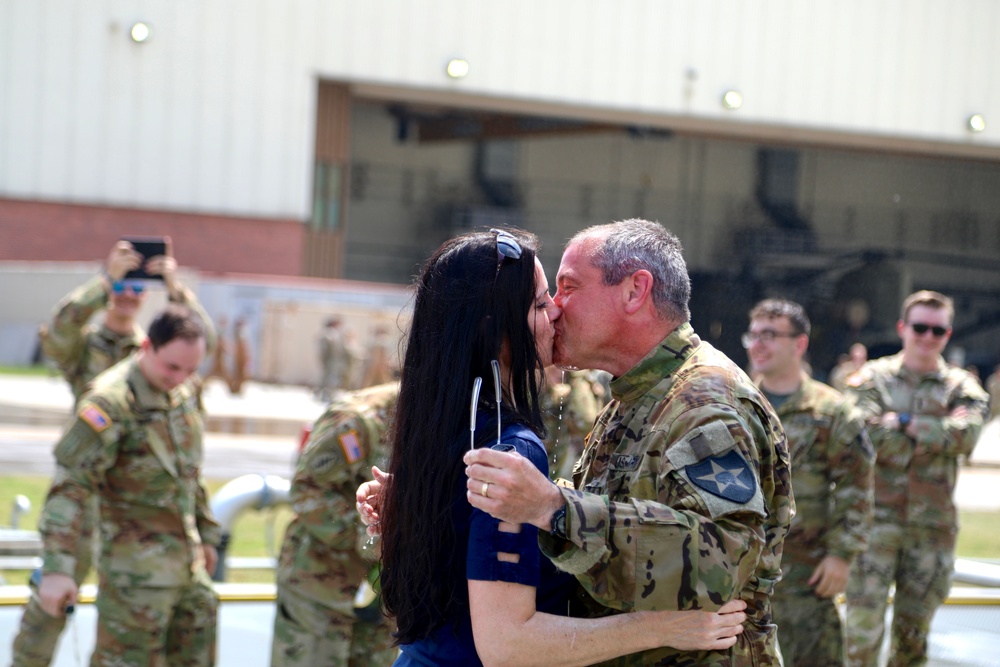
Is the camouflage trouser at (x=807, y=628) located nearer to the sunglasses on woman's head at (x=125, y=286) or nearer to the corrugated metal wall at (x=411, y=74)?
the sunglasses on woman's head at (x=125, y=286)

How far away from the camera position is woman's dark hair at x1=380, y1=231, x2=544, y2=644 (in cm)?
242

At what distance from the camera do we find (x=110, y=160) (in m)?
31.6

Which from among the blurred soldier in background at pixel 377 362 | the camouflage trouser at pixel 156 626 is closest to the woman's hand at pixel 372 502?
the camouflage trouser at pixel 156 626

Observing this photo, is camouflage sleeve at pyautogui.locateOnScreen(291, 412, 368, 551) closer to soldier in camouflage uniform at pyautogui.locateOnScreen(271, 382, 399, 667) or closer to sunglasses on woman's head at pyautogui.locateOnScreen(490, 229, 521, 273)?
soldier in camouflage uniform at pyautogui.locateOnScreen(271, 382, 399, 667)

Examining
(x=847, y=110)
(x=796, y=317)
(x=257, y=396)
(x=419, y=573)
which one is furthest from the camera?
(x=847, y=110)

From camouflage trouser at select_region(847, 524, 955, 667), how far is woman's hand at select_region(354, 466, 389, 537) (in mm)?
4256

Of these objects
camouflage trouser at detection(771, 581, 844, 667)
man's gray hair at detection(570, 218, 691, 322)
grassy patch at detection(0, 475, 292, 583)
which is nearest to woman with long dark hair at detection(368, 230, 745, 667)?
man's gray hair at detection(570, 218, 691, 322)

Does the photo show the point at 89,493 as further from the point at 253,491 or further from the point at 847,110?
the point at 847,110

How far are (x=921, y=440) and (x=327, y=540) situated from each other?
3.55m

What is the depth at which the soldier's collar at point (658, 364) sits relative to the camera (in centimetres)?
266

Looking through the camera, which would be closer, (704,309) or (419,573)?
(419,573)

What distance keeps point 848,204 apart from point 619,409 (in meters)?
48.5

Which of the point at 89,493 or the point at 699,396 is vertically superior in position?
the point at 699,396

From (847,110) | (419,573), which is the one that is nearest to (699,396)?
(419,573)
